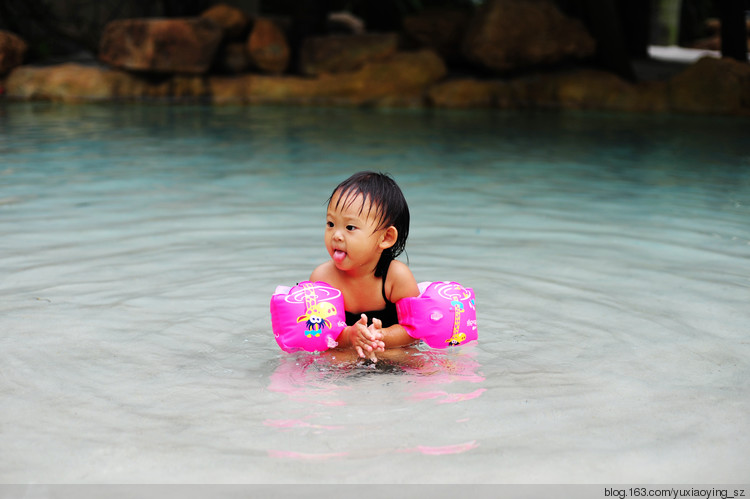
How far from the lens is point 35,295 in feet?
12.6

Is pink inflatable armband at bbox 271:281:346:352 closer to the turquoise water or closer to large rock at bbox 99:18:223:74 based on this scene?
the turquoise water

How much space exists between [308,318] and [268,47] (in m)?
13.6

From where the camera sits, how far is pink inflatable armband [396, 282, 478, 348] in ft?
10.0

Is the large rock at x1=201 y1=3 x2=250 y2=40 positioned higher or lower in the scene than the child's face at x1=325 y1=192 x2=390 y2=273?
higher

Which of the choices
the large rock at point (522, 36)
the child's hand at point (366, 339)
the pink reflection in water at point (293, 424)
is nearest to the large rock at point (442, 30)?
the large rock at point (522, 36)

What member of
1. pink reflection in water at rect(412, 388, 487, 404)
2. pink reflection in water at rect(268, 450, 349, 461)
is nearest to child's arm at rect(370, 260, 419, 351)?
pink reflection in water at rect(412, 388, 487, 404)

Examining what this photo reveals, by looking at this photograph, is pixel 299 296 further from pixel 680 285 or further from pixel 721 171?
pixel 721 171

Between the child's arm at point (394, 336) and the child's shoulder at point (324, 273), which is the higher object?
the child's shoulder at point (324, 273)

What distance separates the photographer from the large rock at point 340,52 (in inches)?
621

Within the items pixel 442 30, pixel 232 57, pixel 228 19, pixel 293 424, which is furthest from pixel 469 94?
pixel 293 424

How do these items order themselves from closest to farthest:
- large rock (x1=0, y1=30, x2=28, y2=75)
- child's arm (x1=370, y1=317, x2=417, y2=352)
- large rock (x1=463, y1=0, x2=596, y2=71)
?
child's arm (x1=370, y1=317, x2=417, y2=352), large rock (x1=0, y1=30, x2=28, y2=75), large rock (x1=463, y1=0, x2=596, y2=71)

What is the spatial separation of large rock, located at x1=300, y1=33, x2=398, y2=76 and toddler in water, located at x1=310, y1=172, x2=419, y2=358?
42.6ft

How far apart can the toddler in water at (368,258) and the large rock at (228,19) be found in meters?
13.7

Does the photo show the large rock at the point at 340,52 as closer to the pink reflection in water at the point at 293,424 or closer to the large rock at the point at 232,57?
the large rock at the point at 232,57
